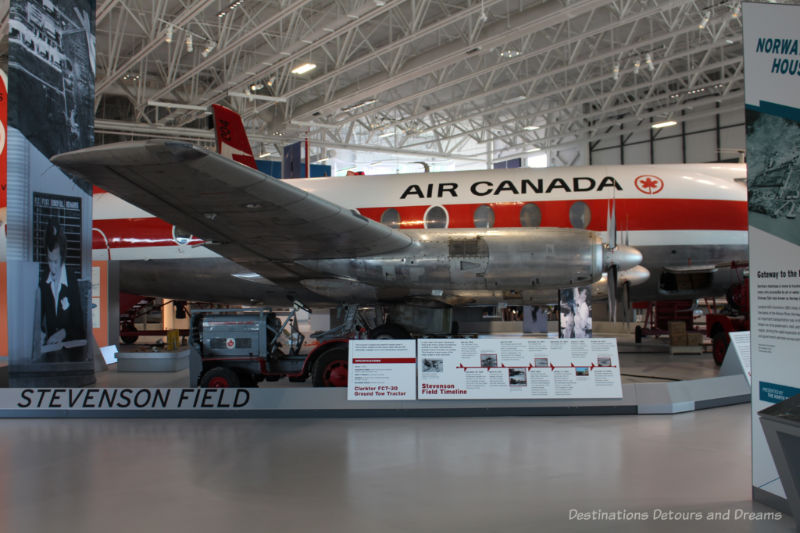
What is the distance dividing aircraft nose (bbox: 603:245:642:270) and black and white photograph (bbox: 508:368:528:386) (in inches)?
114

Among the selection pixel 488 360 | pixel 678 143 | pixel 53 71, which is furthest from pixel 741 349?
pixel 678 143

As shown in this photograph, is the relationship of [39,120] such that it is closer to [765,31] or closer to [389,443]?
[389,443]

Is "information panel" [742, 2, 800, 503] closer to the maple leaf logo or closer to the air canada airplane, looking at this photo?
the air canada airplane

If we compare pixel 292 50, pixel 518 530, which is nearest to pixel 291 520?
pixel 518 530

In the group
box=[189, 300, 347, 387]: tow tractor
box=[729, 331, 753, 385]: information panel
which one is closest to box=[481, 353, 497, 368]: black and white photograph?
box=[189, 300, 347, 387]: tow tractor

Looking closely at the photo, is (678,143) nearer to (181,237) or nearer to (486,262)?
(486,262)

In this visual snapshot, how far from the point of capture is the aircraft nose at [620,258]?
31.1 feet

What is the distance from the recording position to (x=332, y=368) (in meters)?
8.88

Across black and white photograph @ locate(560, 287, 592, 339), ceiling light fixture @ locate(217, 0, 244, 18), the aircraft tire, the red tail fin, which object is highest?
ceiling light fixture @ locate(217, 0, 244, 18)

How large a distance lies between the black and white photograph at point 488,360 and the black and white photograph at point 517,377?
215 mm

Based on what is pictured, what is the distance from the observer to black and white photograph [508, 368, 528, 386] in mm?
7441

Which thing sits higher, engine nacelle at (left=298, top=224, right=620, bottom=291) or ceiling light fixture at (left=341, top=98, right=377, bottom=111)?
ceiling light fixture at (left=341, top=98, right=377, bottom=111)

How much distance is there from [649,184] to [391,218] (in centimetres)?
569

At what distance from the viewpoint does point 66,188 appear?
977 centimetres
